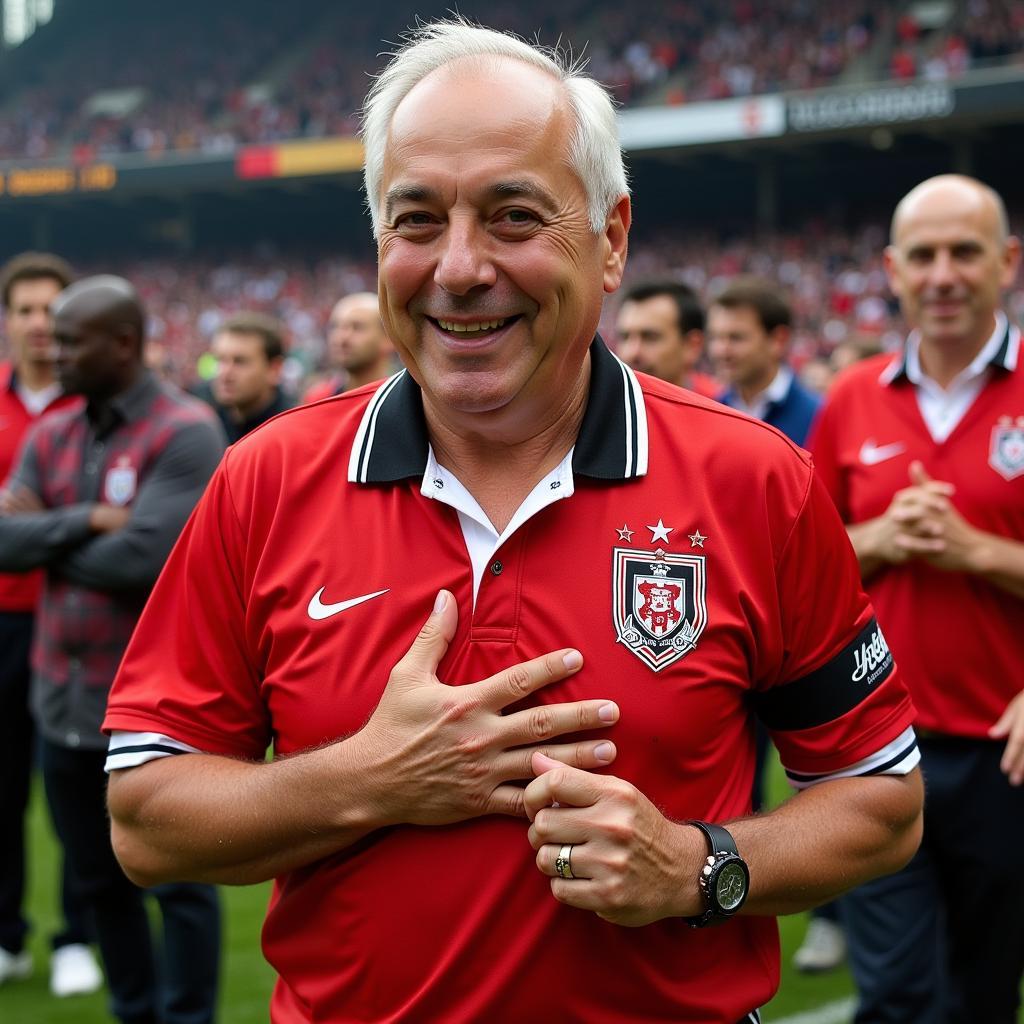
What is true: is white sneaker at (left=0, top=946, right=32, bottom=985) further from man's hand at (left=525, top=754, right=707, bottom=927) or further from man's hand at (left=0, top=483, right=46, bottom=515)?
man's hand at (left=525, top=754, right=707, bottom=927)

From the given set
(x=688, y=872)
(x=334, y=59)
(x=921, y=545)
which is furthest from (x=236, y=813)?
(x=334, y=59)

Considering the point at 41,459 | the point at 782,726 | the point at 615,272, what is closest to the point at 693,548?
the point at 782,726

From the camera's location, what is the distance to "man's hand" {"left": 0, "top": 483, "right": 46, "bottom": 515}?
4074 millimetres

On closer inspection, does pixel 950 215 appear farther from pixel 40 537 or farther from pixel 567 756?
pixel 40 537

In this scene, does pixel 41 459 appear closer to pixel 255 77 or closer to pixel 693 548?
pixel 693 548

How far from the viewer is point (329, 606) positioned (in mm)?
1852

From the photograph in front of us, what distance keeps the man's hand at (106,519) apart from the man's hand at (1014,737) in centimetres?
239

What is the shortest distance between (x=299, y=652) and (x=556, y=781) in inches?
16.0

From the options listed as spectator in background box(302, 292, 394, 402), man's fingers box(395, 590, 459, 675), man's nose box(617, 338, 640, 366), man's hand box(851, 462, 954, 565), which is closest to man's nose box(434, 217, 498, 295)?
man's fingers box(395, 590, 459, 675)

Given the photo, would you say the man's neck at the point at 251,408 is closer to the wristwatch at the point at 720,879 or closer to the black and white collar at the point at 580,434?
the black and white collar at the point at 580,434

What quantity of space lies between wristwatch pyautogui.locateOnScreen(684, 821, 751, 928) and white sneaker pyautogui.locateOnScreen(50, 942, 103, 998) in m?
3.68

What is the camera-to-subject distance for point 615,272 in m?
2.02

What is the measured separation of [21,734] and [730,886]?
3.90 meters

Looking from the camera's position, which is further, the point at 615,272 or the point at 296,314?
the point at 296,314
